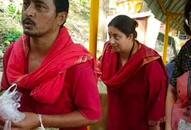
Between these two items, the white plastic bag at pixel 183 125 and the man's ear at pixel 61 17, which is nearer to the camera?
the man's ear at pixel 61 17

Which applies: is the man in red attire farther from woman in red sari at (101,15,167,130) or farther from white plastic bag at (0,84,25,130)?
woman in red sari at (101,15,167,130)

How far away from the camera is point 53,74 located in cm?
218

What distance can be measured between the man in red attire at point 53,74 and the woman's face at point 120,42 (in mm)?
1596

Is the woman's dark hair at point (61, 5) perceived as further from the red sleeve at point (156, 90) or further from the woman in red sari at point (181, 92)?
the red sleeve at point (156, 90)

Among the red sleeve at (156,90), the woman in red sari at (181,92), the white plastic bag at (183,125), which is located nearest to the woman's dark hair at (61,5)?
the woman in red sari at (181,92)

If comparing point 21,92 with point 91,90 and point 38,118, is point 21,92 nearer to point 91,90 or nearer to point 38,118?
point 38,118

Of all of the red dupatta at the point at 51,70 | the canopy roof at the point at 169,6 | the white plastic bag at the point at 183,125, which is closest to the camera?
the red dupatta at the point at 51,70

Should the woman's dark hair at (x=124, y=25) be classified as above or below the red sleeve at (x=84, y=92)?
above

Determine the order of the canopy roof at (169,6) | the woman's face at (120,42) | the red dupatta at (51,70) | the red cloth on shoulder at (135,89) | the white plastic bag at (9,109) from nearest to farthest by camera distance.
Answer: the white plastic bag at (9,109)
the red dupatta at (51,70)
the red cloth on shoulder at (135,89)
the woman's face at (120,42)
the canopy roof at (169,6)

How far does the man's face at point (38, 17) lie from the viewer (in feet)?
7.33

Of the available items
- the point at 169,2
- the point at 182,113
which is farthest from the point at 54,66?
the point at 169,2

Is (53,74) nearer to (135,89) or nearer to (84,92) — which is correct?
(84,92)

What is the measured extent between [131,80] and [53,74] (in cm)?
174

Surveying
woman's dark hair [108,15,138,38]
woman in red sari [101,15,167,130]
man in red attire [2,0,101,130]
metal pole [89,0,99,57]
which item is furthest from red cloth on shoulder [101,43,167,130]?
man in red attire [2,0,101,130]
